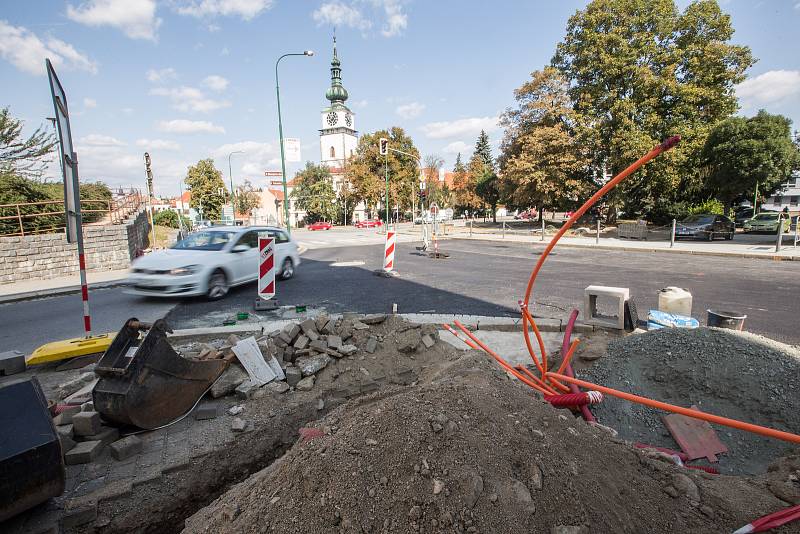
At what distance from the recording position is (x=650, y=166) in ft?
89.4

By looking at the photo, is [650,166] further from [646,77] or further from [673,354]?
[673,354]

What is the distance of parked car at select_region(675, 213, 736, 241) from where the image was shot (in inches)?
855

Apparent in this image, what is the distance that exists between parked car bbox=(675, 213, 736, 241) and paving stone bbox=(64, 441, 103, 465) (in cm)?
2757

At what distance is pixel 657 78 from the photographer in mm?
26922

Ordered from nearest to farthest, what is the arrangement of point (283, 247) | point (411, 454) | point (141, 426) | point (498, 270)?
point (411, 454) → point (141, 426) → point (283, 247) → point (498, 270)

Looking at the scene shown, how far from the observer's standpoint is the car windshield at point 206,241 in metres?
9.34

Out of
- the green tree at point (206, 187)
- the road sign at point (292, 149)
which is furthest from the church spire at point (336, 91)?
the road sign at point (292, 149)

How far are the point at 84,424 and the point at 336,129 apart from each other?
91110mm

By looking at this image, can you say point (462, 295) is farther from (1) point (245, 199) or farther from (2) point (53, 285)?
(1) point (245, 199)

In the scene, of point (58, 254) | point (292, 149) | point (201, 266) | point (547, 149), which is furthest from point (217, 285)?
point (547, 149)

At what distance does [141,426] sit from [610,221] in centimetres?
3801

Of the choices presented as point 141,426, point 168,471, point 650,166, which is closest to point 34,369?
point 141,426

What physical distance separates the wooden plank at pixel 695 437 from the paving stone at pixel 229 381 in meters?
4.03

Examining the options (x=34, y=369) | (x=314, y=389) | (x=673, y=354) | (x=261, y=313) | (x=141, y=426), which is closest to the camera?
(x=141, y=426)
